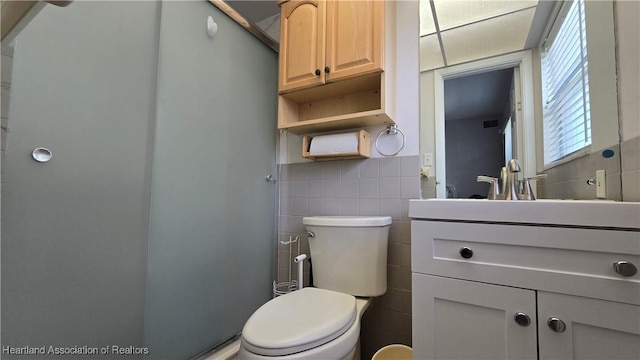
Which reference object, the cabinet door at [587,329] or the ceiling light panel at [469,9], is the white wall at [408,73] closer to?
the ceiling light panel at [469,9]

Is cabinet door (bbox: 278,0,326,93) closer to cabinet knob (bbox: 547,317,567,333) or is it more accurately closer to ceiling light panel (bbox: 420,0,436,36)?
ceiling light panel (bbox: 420,0,436,36)

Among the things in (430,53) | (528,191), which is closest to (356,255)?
(528,191)

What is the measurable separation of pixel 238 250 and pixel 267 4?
5.35 ft

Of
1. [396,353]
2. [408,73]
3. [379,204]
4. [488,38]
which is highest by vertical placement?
[488,38]

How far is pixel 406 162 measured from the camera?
1.27 meters

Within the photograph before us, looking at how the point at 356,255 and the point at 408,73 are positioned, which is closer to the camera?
the point at 356,255

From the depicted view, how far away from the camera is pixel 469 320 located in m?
0.75

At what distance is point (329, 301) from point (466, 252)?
512 millimetres

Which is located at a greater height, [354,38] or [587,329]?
[354,38]

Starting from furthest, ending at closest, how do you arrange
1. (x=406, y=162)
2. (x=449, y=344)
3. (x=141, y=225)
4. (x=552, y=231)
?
(x=406, y=162), (x=141, y=225), (x=449, y=344), (x=552, y=231)

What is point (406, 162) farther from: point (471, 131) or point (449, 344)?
point (449, 344)

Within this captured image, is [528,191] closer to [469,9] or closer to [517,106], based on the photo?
[517,106]

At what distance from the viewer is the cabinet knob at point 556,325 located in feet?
2.12

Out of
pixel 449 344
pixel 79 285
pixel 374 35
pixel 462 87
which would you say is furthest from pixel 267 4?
pixel 449 344
